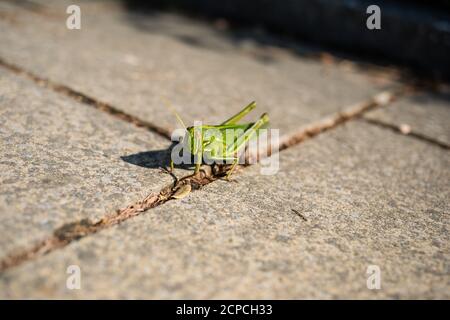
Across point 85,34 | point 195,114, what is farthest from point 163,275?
point 85,34

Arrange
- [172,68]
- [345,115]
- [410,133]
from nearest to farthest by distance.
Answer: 1. [410,133]
2. [345,115]
3. [172,68]

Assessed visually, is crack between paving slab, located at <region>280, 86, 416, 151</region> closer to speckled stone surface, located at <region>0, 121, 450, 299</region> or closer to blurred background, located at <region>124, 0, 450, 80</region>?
speckled stone surface, located at <region>0, 121, 450, 299</region>

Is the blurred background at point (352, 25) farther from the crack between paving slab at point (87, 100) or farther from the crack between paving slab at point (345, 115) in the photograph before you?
the crack between paving slab at point (87, 100)

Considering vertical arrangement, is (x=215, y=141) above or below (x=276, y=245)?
above

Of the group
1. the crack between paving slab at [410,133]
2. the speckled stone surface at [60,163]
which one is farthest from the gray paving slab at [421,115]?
the speckled stone surface at [60,163]

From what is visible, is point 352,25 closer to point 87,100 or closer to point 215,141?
point 87,100

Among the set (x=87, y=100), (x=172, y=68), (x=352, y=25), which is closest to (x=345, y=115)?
(x=172, y=68)

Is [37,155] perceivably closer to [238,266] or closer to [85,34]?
[238,266]

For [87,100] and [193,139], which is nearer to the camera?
[193,139]
